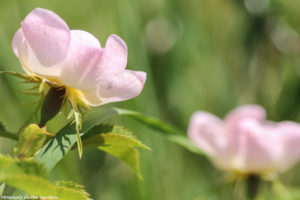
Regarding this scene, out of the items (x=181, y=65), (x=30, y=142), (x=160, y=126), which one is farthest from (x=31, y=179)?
(x=181, y=65)

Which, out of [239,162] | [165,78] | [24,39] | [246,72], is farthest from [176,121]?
[24,39]

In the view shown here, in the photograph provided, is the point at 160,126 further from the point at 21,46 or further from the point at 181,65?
the point at 181,65

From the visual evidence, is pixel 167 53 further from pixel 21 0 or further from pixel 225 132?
pixel 225 132

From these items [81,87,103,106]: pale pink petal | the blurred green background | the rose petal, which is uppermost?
the rose petal

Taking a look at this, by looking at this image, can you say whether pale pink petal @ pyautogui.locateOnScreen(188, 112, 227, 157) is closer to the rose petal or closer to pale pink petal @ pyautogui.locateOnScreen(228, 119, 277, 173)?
pale pink petal @ pyautogui.locateOnScreen(228, 119, 277, 173)

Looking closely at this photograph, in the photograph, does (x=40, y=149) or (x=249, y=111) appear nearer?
(x=40, y=149)

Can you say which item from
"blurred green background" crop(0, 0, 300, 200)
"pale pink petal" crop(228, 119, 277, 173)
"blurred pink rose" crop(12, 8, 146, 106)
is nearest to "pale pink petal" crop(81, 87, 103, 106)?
"blurred pink rose" crop(12, 8, 146, 106)
